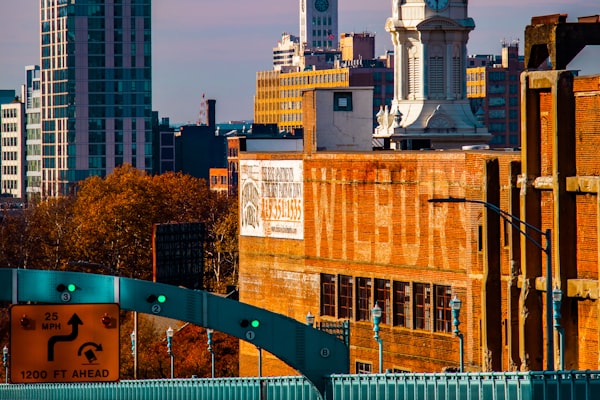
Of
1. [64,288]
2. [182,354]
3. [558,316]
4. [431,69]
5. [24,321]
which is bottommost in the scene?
[182,354]

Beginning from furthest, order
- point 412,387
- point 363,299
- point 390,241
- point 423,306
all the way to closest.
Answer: point 363,299
point 390,241
point 423,306
point 412,387

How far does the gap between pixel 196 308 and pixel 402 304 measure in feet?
123

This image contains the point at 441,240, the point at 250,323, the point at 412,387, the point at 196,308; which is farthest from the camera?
the point at 441,240

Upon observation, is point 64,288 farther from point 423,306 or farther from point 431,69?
point 431,69

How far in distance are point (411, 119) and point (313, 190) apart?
61.2 m

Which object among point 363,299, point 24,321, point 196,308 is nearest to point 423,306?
point 363,299

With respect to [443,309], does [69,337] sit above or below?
above

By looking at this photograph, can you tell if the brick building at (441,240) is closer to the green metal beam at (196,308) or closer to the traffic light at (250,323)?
the green metal beam at (196,308)

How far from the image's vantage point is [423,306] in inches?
3206

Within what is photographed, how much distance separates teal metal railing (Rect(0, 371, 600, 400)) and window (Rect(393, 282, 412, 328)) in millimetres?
12673

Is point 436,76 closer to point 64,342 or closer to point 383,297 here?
point 383,297

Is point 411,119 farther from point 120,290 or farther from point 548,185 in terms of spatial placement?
point 120,290

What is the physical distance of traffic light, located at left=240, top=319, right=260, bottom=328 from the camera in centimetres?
4703

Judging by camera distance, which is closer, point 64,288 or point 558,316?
point 64,288
